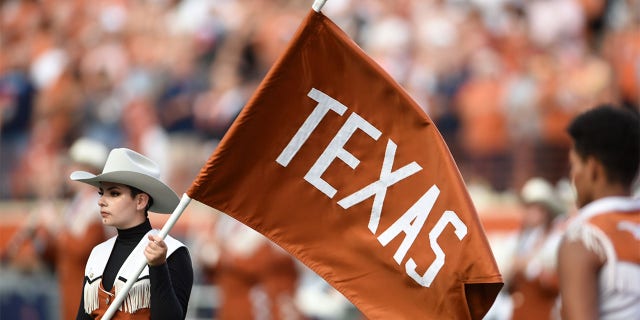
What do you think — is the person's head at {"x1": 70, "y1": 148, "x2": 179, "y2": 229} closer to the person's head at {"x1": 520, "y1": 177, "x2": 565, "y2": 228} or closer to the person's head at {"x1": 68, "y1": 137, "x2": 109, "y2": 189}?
the person's head at {"x1": 68, "y1": 137, "x2": 109, "y2": 189}

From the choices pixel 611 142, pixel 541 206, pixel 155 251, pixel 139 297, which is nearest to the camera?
pixel 611 142

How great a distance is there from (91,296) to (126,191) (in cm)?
45

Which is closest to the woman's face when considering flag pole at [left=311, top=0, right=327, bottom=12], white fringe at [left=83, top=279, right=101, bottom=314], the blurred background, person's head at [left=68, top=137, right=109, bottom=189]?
white fringe at [left=83, top=279, right=101, bottom=314]

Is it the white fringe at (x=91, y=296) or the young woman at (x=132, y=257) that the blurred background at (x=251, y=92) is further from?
the white fringe at (x=91, y=296)

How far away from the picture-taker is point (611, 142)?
14.8ft

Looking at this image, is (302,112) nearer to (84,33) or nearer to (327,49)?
(327,49)

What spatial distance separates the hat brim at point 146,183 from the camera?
500 centimetres

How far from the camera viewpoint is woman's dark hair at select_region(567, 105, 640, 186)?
178 inches

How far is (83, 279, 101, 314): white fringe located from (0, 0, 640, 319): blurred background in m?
5.13

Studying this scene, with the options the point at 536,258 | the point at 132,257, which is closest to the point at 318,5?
the point at 132,257

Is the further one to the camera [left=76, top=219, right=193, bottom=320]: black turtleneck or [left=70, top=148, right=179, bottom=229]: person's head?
[left=70, top=148, right=179, bottom=229]: person's head

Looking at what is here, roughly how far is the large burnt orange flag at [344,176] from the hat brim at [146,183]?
140 mm

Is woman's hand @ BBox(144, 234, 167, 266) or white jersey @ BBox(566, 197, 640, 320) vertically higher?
white jersey @ BBox(566, 197, 640, 320)

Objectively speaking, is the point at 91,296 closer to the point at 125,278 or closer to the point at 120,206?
the point at 125,278
